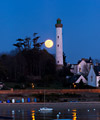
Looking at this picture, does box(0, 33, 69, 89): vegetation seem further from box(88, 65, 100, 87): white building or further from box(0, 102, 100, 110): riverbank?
box(0, 102, 100, 110): riverbank

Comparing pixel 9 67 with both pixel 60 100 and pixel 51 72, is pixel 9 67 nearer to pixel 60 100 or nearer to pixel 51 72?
pixel 51 72

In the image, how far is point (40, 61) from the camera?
84.7 metres

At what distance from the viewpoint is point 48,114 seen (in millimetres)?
45188

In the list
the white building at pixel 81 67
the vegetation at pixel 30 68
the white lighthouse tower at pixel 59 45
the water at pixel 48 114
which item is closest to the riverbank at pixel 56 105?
the water at pixel 48 114

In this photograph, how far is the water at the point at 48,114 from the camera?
41522 millimetres

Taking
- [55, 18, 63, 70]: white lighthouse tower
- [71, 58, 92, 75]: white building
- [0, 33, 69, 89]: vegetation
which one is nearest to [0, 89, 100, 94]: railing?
[0, 33, 69, 89]: vegetation

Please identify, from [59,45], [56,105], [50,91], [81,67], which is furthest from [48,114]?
[81,67]

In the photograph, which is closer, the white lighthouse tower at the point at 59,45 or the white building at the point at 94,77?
the white building at the point at 94,77

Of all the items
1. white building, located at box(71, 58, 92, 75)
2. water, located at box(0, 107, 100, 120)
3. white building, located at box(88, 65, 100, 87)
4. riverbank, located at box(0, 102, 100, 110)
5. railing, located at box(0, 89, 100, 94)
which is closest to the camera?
water, located at box(0, 107, 100, 120)

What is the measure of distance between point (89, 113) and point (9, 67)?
37.7m

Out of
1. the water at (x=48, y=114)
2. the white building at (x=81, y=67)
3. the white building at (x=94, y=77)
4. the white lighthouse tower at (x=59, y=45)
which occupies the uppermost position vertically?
the white lighthouse tower at (x=59, y=45)

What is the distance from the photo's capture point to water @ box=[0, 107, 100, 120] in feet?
136

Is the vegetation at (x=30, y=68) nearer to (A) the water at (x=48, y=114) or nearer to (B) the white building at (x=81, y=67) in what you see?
(B) the white building at (x=81, y=67)

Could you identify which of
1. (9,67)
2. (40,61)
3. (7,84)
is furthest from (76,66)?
(7,84)
